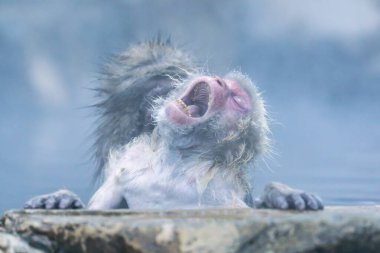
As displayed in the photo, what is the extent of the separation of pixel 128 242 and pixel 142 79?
181cm

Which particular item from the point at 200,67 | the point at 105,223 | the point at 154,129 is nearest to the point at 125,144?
the point at 154,129

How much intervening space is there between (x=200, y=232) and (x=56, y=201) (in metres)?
0.90

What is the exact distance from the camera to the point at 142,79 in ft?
10.3

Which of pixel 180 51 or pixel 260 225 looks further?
pixel 180 51

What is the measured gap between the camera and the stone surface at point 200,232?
1.35m

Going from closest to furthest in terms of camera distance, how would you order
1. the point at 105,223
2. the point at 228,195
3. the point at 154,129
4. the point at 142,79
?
the point at 105,223, the point at 228,195, the point at 154,129, the point at 142,79

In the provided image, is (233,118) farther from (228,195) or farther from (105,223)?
(105,223)

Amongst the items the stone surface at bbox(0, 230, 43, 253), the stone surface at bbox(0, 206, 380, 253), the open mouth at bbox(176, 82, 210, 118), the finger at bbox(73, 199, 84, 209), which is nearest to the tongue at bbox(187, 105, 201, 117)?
the open mouth at bbox(176, 82, 210, 118)

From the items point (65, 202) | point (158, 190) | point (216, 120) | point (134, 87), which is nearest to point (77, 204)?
point (65, 202)

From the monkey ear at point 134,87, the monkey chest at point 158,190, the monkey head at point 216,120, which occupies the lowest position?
the monkey chest at point 158,190

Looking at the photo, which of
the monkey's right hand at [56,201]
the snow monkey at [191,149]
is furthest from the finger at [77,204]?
the snow monkey at [191,149]

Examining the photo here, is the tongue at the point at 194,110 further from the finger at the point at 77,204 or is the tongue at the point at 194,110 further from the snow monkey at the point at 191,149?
the finger at the point at 77,204

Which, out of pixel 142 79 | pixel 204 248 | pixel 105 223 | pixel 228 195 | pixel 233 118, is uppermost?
pixel 142 79

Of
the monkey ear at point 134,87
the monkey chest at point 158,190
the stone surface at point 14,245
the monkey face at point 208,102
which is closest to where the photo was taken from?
the stone surface at point 14,245
